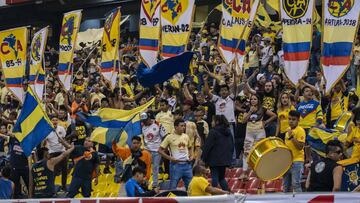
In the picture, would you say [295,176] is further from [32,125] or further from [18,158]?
[18,158]

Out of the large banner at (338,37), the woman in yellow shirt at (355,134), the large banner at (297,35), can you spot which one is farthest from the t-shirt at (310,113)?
the woman in yellow shirt at (355,134)

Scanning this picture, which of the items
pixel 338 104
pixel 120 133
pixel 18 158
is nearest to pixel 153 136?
pixel 120 133

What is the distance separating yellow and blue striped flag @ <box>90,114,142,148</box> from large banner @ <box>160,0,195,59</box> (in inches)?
130

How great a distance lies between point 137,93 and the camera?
21.6 meters

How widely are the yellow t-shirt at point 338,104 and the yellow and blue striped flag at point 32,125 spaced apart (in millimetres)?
5624

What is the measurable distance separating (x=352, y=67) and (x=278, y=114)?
4.68m

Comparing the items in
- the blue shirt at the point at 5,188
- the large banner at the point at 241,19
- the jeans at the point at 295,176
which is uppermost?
the large banner at the point at 241,19

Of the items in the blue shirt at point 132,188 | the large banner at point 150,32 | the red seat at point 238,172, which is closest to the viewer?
the blue shirt at point 132,188

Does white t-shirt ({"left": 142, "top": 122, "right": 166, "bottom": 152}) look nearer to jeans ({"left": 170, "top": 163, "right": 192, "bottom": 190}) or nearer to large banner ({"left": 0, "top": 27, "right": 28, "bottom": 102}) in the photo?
jeans ({"left": 170, "top": 163, "right": 192, "bottom": 190})

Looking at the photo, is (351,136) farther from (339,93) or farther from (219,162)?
(339,93)

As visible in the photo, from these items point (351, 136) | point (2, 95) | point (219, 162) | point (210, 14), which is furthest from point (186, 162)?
point (210, 14)

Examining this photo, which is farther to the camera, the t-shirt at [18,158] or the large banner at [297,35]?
the t-shirt at [18,158]

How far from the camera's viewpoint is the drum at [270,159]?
1033cm

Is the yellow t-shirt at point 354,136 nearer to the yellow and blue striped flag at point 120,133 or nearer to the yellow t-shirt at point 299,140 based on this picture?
the yellow t-shirt at point 299,140
